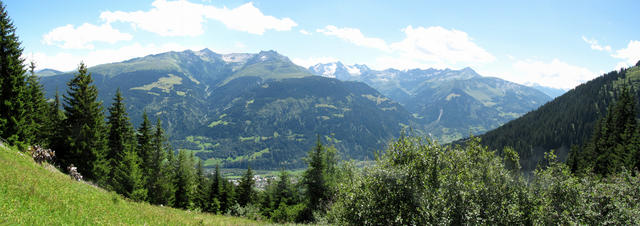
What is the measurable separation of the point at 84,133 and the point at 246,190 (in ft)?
139

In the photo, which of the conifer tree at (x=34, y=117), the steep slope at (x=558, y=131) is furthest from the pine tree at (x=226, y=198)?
the steep slope at (x=558, y=131)

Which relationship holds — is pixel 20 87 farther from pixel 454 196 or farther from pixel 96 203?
pixel 454 196

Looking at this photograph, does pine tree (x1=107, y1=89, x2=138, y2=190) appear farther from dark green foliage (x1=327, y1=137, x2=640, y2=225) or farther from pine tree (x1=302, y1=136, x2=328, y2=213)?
dark green foliage (x1=327, y1=137, x2=640, y2=225)

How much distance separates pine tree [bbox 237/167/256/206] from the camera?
74.2 m

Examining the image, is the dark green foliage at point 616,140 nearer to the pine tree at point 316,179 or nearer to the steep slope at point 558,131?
the pine tree at point 316,179

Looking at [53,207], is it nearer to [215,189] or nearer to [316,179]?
[316,179]

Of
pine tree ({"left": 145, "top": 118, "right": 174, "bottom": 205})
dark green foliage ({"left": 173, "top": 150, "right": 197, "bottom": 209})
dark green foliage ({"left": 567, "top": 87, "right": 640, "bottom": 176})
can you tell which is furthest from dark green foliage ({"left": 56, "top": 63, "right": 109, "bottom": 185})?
dark green foliage ({"left": 567, "top": 87, "right": 640, "bottom": 176})

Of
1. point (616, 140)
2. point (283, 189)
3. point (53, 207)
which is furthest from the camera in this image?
point (283, 189)

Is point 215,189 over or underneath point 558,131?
underneath

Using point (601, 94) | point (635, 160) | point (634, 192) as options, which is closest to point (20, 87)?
point (634, 192)

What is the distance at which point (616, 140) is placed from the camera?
2682 inches

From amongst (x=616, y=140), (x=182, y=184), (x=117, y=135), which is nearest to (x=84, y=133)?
(x=117, y=135)

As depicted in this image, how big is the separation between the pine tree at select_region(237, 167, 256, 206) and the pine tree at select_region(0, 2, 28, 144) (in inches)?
1800

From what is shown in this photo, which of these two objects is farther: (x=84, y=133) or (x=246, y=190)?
(x=246, y=190)
